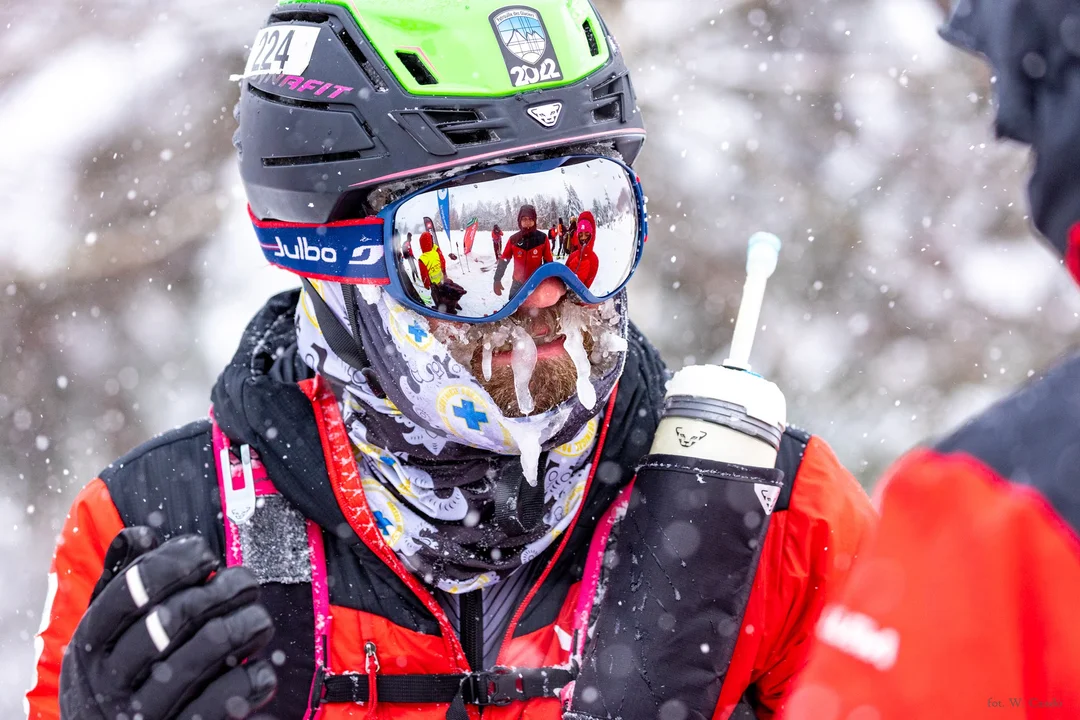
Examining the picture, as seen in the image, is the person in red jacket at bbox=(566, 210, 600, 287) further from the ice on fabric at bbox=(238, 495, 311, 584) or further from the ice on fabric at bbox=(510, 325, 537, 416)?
the ice on fabric at bbox=(238, 495, 311, 584)

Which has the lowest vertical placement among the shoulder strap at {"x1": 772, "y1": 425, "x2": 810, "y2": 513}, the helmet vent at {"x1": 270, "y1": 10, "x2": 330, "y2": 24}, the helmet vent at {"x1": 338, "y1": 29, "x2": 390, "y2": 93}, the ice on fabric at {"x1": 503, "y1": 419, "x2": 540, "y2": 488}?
the shoulder strap at {"x1": 772, "y1": 425, "x2": 810, "y2": 513}

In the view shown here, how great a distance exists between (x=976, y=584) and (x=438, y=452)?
177cm

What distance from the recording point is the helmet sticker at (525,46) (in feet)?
8.18

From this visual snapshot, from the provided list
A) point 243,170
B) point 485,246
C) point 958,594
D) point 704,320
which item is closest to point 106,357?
point 704,320

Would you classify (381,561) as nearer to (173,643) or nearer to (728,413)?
(173,643)

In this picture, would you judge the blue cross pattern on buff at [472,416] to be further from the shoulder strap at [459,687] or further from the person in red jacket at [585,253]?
the shoulder strap at [459,687]

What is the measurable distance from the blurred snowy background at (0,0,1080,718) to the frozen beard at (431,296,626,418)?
6905mm

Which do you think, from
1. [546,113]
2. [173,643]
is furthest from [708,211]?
[173,643]

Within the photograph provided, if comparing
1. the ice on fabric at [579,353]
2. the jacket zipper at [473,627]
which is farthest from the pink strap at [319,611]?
the ice on fabric at [579,353]

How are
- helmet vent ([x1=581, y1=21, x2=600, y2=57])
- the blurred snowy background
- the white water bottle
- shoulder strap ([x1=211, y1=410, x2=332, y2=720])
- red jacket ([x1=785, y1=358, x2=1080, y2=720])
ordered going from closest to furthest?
red jacket ([x1=785, y1=358, x2=1080, y2=720]) → the white water bottle → shoulder strap ([x1=211, y1=410, x2=332, y2=720]) → helmet vent ([x1=581, y1=21, x2=600, y2=57]) → the blurred snowy background

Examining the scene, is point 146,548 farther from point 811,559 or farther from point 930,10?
point 930,10

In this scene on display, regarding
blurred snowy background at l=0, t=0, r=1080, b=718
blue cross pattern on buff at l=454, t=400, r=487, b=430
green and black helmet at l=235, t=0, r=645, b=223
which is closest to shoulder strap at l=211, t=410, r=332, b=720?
blue cross pattern on buff at l=454, t=400, r=487, b=430

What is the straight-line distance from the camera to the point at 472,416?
8.13 ft

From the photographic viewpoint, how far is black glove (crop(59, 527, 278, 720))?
202 cm
